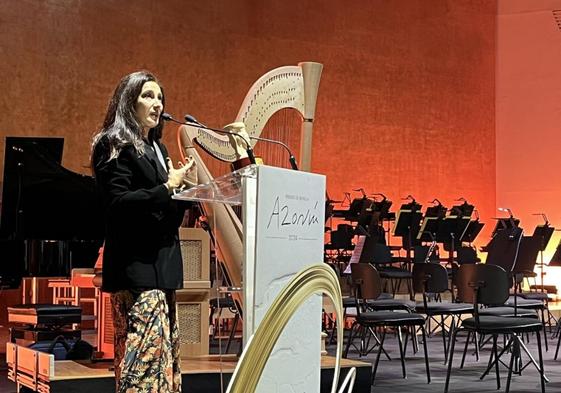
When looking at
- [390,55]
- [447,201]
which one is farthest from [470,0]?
[447,201]

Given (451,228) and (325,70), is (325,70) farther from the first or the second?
(451,228)

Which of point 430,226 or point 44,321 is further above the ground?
point 430,226

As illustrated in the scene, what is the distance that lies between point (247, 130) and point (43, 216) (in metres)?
2.68

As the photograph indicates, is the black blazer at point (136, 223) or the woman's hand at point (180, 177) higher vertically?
the woman's hand at point (180, 177)

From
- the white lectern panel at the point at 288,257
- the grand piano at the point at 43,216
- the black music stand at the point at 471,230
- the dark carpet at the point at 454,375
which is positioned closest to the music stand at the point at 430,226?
the black music stand at the point at 471,230

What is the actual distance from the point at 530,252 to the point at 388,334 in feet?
6.83

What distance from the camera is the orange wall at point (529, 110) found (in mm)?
14148

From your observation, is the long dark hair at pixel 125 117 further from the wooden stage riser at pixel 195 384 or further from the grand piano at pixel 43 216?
the grand piano at pixel 43 216

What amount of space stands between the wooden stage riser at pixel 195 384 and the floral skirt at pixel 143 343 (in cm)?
141

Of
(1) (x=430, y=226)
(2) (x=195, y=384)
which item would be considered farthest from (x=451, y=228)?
(2) (x=195, y=384)

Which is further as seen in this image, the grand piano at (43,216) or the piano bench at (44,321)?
the grand piano at (43,216)

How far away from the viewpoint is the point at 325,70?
13.3 m

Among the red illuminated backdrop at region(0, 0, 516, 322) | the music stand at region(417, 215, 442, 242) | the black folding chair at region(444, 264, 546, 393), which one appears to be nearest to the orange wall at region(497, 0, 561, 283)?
the red illuminated backdrop at region(0, 0, 516, 322)

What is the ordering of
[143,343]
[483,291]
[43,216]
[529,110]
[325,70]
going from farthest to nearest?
[529,110] < [325,70] < [43,216] < [483,291] < [143,343]
